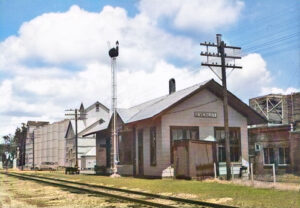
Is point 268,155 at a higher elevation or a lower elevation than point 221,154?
lower

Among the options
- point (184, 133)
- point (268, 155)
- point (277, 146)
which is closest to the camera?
point (184, 133)

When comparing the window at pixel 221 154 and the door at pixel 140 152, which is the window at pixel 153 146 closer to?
the door at pixel 140 152

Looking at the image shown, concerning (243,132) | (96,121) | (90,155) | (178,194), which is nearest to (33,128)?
(96,121)

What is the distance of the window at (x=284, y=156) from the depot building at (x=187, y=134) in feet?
8.90

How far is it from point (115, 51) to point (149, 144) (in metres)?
10.3

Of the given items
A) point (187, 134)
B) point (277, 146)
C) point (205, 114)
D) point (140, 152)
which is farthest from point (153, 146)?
point (277, 146)

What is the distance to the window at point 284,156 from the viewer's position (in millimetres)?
29266

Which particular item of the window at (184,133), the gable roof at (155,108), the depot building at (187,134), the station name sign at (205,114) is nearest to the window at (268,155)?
the depot building at (187,134)

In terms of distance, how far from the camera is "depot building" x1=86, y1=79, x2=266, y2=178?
2479cm

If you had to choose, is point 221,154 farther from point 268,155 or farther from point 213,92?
point 268,155

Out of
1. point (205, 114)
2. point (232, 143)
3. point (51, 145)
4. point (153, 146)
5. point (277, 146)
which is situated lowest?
point (277, 146)

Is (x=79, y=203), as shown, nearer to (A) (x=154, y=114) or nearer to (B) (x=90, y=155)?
(A) (x=154, y=114)

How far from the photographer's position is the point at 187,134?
2825 centimetres

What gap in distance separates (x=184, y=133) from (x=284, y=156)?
27.4 feet
